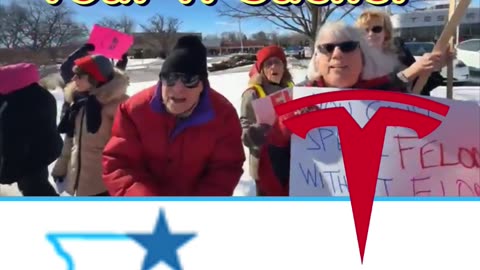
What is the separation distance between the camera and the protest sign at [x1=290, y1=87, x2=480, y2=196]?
1472mm

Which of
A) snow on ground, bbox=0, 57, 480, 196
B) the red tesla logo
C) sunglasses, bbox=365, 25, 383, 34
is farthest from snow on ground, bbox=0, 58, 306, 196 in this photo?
sunglasses, bbox=365, 25, 383, 34

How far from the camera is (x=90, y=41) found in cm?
146

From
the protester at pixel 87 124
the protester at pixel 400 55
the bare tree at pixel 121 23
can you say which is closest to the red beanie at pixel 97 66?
the protester at pixel 87 124

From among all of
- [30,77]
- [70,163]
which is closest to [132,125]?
[70,163]

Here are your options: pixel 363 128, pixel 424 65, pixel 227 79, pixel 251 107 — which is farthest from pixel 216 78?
pixel 424 65

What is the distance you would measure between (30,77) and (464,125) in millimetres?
1335

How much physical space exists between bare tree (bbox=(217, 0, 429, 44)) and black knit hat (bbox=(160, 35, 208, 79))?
0.39 ft

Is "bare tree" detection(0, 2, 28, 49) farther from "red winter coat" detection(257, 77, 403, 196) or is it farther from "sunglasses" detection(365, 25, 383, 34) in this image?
"sunglasses" detection(365, 25, 383, 34)

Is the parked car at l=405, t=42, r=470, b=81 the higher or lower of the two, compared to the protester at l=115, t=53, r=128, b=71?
lower

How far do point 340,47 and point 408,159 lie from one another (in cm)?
41

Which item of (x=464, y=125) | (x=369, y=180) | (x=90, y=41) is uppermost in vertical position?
(x=90, y=41)

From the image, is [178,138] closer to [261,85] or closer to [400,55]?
[261,85]

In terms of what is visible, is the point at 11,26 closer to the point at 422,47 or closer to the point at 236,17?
the point at 236,17

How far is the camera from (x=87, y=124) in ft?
5.10
